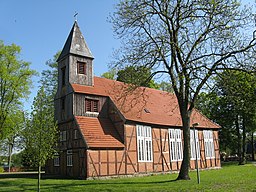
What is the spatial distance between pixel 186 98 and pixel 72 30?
13941 millimetres

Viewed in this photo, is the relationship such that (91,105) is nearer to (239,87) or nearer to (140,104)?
(140,104)

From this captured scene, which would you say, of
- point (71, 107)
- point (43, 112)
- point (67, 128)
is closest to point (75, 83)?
point (71, 107)

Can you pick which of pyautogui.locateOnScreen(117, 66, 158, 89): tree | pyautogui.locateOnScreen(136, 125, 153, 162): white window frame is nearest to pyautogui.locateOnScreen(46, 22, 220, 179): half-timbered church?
pyautogui.locateOnScreen(136, 125, 153, 162): white window frame

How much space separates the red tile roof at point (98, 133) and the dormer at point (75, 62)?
149 inches

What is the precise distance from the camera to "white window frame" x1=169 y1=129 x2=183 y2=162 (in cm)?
2895

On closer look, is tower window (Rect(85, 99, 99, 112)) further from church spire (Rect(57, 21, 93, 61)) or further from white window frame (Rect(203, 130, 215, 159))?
white window frame (Rect(203, 130, 215, 159))

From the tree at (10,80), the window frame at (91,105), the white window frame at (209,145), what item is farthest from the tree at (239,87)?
the tree at (10,80)

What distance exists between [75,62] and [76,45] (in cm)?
171

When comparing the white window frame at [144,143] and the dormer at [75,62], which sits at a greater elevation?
the dormer at [75,62]

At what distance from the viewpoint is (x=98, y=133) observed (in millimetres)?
24062

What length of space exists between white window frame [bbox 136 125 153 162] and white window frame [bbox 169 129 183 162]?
2992 mm

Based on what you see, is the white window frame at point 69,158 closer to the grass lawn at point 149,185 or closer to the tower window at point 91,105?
the tower window at point 91,105

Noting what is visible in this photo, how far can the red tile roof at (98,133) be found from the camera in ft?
75.4

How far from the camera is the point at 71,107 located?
25.1 metres
